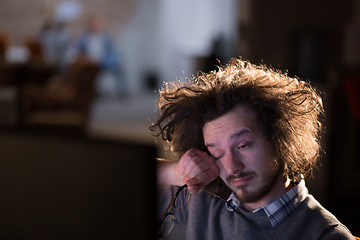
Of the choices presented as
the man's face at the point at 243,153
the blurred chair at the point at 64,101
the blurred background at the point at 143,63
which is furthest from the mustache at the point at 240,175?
→ the blurred chair at the point at 64,101

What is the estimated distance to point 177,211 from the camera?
0.73 m

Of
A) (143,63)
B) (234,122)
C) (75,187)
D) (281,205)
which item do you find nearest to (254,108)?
(234,122)

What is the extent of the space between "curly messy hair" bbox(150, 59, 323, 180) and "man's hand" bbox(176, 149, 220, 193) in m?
0.01

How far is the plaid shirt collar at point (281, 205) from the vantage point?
68cm

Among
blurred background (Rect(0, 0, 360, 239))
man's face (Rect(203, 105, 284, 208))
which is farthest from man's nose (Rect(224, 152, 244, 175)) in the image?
blurred background (Rect(0, 0, 360, 239))

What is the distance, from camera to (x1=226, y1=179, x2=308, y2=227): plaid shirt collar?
2.24 feet

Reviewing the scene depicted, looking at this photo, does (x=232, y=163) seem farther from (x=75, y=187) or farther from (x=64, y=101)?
(x=64, y=101)

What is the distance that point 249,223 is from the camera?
2.29 ft

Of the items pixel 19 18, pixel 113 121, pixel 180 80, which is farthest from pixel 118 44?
pixel 180 80

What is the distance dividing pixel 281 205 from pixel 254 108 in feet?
0.46

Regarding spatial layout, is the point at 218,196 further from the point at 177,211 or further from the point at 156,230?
the point at 156,230

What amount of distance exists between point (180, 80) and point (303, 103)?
0.59 feet

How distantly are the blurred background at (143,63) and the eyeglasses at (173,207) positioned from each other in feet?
0.34

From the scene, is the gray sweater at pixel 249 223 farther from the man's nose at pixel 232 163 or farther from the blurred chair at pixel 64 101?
the blurred chair at pixel 64 101
